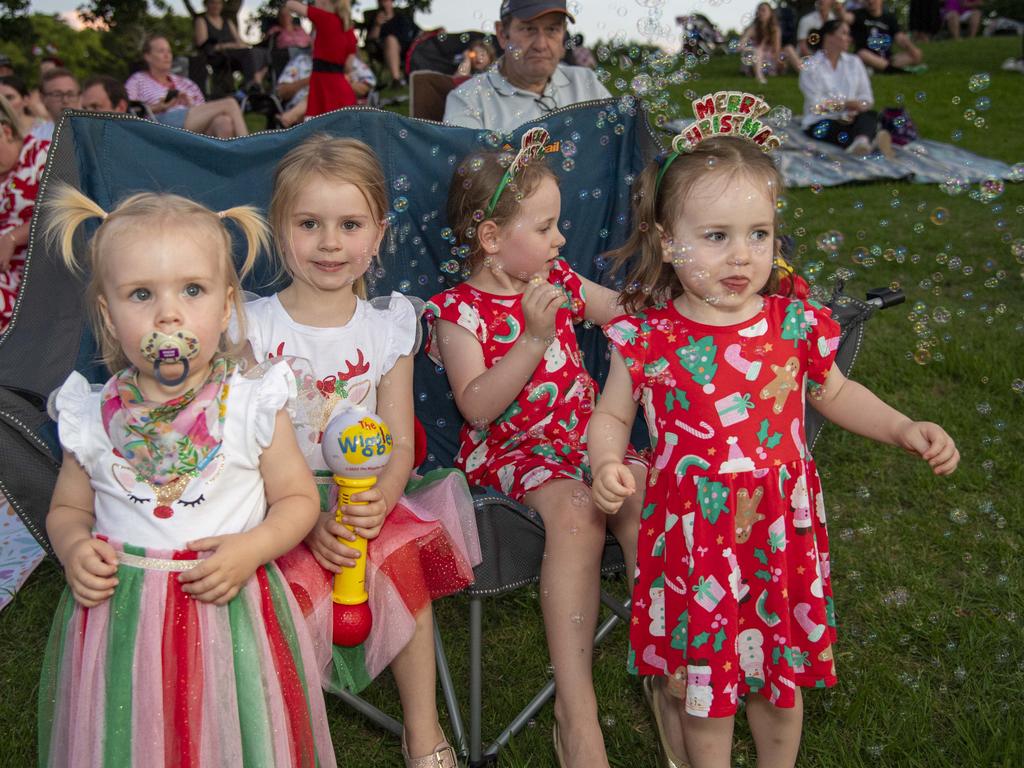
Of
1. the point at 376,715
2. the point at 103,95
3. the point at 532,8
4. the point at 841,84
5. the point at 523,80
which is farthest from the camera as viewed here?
the point at 841,84

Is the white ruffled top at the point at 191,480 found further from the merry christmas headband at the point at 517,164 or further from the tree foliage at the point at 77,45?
the tree foliage at the point at 77,45

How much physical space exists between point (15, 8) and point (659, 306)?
59.3 feet

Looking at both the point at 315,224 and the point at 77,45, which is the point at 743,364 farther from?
the point at 77,45

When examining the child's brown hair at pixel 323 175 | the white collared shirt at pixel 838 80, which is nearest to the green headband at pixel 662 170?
the child's brown hair at pixel 323 175

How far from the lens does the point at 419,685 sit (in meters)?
1.99

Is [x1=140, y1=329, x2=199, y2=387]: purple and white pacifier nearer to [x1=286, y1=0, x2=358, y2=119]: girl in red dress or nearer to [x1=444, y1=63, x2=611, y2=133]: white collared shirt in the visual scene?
[x1=444, y1=63, x2=611, y2=133]: white collared shirt

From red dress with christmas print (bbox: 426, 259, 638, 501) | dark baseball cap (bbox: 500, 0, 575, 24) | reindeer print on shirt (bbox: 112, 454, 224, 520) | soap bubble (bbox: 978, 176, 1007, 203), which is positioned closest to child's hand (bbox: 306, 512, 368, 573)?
reindeer print on shirt (bbox: 112, 454, 224, 520)

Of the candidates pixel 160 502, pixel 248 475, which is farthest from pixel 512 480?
pixel 160 502

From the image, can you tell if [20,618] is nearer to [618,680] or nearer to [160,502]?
[160,502]

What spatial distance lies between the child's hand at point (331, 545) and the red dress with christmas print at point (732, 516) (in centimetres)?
54

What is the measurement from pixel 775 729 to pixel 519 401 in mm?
908

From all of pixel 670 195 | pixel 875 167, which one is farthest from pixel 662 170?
pixel 875 167

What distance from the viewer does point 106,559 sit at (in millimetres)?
1614

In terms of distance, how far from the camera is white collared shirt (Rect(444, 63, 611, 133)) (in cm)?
353
